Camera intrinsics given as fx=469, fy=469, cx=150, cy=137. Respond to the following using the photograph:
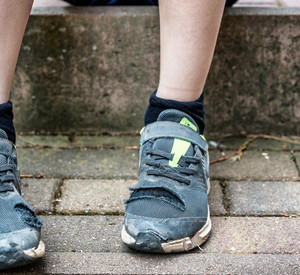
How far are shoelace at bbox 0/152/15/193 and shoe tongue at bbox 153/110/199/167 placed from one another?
1.17 ft

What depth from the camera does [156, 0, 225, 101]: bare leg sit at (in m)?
1.13

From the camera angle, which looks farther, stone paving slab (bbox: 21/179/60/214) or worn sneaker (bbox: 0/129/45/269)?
stone paving slab (bbox: 21/179/60/214)

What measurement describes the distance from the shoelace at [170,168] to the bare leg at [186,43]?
16 centimetres

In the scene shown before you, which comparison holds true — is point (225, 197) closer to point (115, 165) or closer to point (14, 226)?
point (115, 165)

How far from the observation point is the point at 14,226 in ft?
3.23

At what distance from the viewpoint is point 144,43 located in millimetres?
1634

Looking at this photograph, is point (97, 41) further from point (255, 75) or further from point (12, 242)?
point (12, 242)

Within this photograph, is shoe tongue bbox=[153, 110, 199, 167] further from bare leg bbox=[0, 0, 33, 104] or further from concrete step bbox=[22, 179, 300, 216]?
bare leg bbox=[0, 0, 33, 104]

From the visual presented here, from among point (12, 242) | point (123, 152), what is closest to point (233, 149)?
point (123, 152)

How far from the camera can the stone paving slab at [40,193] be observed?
4.22 feet

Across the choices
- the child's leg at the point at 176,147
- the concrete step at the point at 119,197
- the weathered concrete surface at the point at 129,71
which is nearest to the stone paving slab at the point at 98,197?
the concrete step at the point at 119,197

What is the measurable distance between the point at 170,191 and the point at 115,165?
0.47 m

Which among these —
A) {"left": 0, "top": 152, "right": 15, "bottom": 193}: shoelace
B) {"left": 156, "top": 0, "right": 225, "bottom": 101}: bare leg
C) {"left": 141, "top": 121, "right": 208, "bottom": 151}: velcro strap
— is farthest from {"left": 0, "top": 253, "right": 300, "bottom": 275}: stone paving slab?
{"left": 156, "top": 0, "right": 225, "bottom": 101}: bare leg

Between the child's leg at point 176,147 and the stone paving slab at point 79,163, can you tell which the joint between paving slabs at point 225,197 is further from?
the stone paving slab at point 79,163
